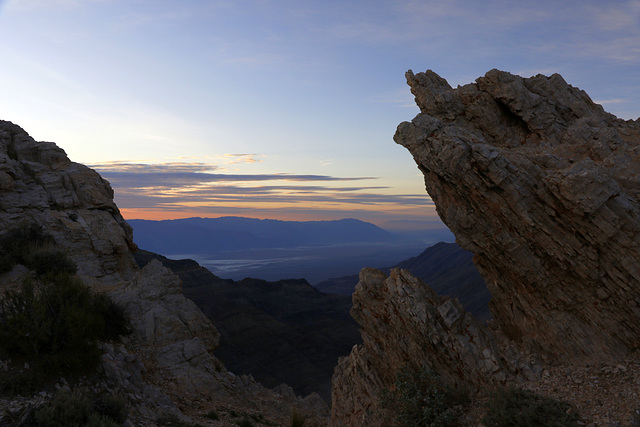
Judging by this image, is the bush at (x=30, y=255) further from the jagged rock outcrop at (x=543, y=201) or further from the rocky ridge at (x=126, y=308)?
the jagged rock outcrop at (x=543, y=201)

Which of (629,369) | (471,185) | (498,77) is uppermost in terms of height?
(498,77)

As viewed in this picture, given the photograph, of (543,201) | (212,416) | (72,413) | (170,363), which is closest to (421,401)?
(543,201)

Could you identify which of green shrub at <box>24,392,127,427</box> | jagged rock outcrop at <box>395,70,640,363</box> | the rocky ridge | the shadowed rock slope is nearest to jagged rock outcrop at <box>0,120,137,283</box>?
the rocky ridge

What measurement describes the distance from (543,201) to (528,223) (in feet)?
2.42

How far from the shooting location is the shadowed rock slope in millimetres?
54906

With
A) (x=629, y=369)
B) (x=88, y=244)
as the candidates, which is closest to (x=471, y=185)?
(x=629, y=369)

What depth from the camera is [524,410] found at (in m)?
10.0

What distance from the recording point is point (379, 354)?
14352mm

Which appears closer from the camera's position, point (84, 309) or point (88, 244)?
point (84, 309)

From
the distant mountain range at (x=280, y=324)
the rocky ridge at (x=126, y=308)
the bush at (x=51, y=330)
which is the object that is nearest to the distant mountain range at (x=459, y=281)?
the distant mountain range at (x=280, y=324)

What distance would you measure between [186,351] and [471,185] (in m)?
14.0

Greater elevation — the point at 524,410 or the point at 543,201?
the point at 543,201

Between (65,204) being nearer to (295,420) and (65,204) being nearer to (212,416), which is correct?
(212,416)

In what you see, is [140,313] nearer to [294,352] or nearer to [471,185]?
[471,185]
